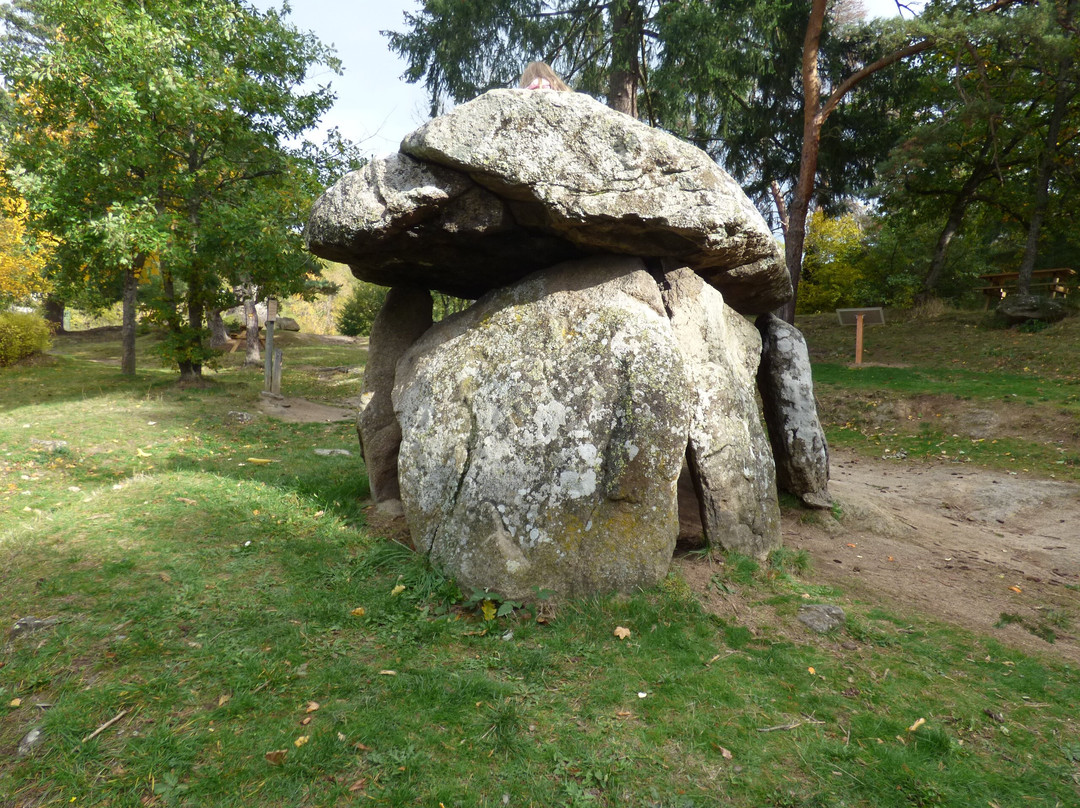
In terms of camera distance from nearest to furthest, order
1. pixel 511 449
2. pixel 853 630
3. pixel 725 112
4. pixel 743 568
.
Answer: pixel 853 630 < pixel 511 449 < pixel 743 568 < pixel 725 112

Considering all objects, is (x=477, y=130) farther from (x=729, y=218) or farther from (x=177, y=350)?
(x=177, y=350)

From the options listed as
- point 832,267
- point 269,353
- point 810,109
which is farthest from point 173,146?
point 832,267

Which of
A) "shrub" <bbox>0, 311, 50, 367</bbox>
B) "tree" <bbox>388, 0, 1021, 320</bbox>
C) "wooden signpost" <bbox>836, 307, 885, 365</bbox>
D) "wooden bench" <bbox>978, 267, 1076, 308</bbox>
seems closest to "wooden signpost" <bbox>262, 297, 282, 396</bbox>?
"tree" <bbox>388, 0, 1021, 320</bbox>

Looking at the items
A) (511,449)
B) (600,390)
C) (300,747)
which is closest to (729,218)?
(600,390)

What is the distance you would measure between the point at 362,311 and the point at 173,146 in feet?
55.8

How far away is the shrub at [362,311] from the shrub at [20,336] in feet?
42.8

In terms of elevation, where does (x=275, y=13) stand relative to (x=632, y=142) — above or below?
above

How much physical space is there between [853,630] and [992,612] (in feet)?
4.84

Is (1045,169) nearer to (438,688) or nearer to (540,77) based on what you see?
(540,77)

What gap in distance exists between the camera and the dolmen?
4.69 metres

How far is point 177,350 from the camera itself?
44.8 ft

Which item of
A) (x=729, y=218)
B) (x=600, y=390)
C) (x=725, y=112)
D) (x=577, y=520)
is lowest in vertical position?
(x=577, y=520)

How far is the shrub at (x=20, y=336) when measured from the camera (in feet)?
55.8

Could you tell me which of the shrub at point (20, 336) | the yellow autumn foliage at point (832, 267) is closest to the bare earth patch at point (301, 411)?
the shrub at point (20, 336)
